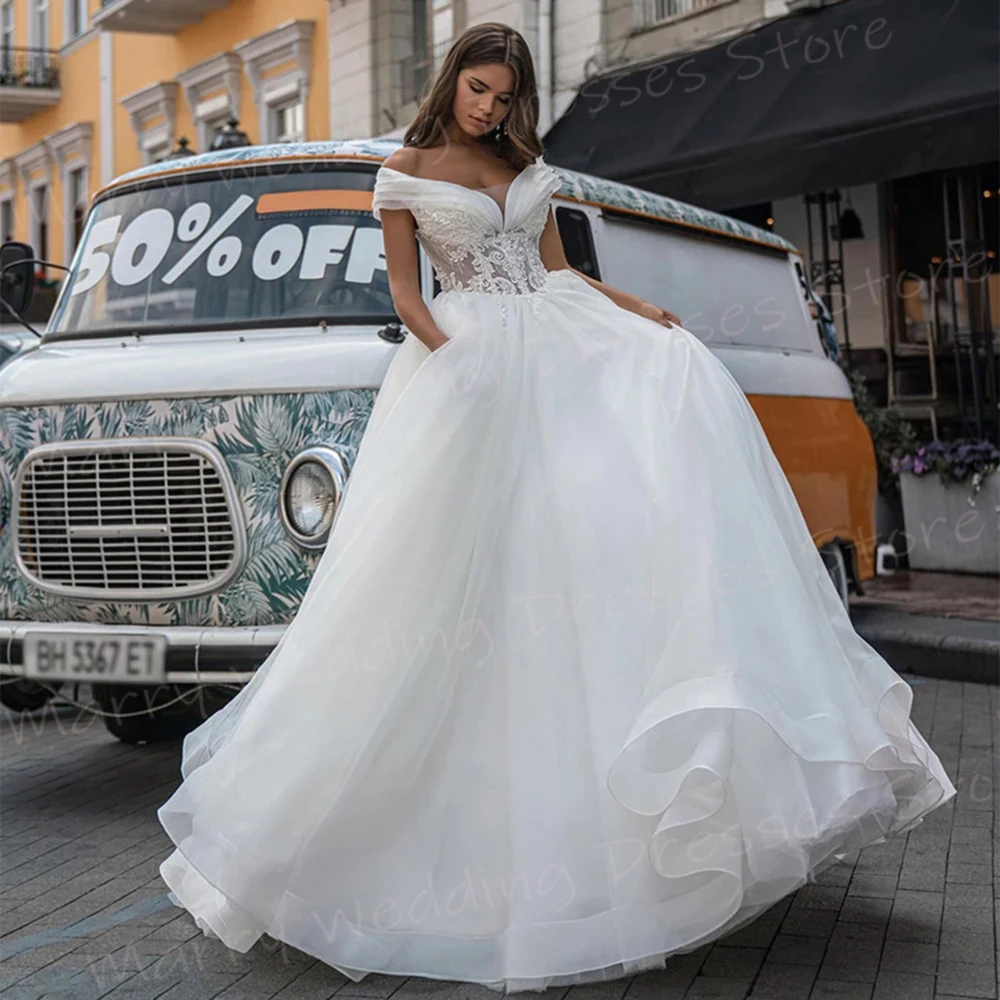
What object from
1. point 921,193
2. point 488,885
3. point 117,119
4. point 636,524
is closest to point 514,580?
point 636,524

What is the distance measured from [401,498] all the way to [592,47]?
12.6 m

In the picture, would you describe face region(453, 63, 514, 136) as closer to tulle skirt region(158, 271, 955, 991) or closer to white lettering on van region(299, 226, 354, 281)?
tulle skirt region(158, 271, 955, 991)

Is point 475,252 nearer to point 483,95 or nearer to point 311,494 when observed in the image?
point 483,95

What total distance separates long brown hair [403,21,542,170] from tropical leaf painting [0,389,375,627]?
3.81 feet

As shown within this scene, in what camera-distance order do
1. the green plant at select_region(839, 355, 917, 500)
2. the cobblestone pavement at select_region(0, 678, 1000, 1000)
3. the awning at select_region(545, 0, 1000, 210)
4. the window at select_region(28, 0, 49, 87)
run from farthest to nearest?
the window at select_region(28, 0, 49, 87) → the green plant at select_region(839, 355, 917, 500) → the awning at select_region(545, 0, 1000, 210) → the cobblestone pavement at select_region(0, 678, 1000, 1000)

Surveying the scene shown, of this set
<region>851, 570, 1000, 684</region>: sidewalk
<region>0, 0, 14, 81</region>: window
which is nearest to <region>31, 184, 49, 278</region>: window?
<region>0, 0, 14, 81</region>: window

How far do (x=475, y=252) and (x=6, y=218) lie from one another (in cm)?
2792

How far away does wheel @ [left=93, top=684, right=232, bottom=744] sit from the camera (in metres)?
5.58

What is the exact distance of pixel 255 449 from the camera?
5.02 metres

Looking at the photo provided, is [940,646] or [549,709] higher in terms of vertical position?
[549,709]

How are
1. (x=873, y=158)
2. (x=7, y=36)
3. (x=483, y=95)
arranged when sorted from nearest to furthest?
1. (x=483, y=95)
2. (x=873, y=158)
3. (x=7, y=36)

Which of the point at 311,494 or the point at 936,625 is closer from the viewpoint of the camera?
the point at 311,494

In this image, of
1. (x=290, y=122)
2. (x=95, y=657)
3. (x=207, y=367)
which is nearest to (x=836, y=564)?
(x=207, y=367)

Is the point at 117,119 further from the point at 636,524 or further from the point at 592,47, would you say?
the point at 636,524
